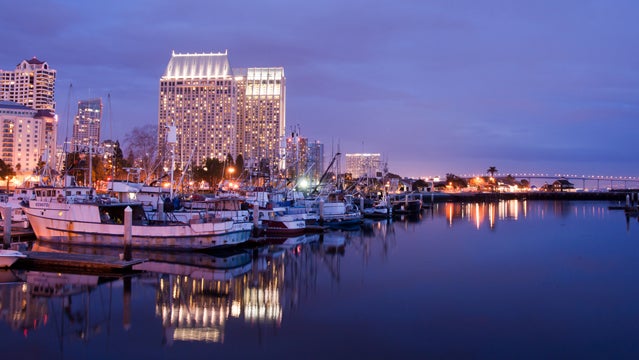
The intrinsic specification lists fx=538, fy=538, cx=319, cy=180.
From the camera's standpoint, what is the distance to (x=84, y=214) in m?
42.4

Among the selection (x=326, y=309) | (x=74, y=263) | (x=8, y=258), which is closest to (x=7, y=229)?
(x=8, y=258)

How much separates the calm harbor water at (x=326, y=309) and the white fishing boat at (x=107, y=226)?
1987 millimetres

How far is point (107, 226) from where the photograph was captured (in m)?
41.8

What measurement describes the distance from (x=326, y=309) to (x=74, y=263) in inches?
646

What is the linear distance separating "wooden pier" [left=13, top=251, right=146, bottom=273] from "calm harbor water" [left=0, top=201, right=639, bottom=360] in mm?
1150

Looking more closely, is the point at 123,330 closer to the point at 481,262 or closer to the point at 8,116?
the point at 481,262

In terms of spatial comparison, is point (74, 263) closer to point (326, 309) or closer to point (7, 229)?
point (7, 229)

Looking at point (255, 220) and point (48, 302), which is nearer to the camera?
point (48, 302)

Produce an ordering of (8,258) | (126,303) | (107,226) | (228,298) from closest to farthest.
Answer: (126,303)
(228,298)
(8,258)
(107,226)

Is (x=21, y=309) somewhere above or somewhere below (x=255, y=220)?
below

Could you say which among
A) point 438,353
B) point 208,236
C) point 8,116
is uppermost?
point 8,116

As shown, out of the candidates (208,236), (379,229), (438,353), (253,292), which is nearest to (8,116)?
A: (379,229)

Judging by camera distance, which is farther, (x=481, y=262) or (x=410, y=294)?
(x=481, y=262)

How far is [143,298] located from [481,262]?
27.4 meters
